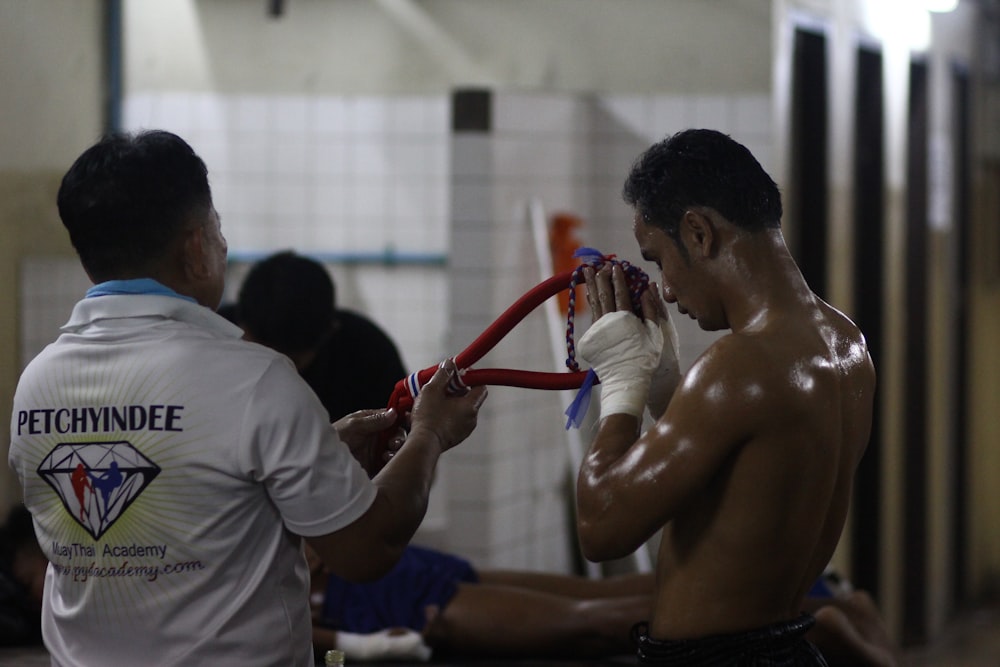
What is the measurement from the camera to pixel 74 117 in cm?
413

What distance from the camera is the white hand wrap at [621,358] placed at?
190 centimetres

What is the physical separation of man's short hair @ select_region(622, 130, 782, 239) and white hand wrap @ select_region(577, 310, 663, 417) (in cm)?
17

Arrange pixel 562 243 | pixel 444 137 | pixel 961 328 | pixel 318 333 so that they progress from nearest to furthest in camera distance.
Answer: pixel 318 333 < pixel 562 243 < pixel 444 137 < pixel 961 328

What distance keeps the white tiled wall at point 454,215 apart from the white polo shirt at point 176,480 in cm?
243

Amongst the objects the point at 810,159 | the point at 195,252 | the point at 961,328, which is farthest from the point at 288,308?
the point at 961,328

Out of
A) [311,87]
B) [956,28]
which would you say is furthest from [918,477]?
[311,87]

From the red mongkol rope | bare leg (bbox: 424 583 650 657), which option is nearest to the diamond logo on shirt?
the red mongkol rope

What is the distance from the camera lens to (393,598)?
3.19 meters

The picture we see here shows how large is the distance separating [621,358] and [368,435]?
43cm

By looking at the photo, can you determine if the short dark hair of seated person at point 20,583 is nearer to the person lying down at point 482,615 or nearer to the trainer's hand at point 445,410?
the person lying down at point 482,615

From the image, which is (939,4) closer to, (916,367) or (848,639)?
(916,367)

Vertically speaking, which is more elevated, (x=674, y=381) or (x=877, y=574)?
(x=674, y=381)

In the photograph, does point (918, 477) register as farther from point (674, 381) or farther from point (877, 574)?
point (674, 381)

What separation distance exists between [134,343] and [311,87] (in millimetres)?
3617
